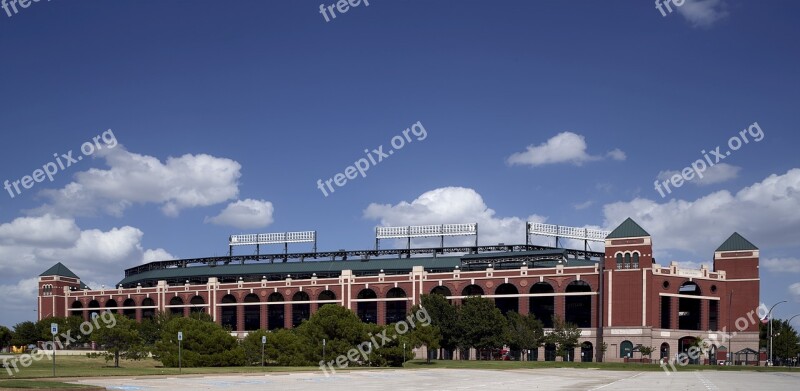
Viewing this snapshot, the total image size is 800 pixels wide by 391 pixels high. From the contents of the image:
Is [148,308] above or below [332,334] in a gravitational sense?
below

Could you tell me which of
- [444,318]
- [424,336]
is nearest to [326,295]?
[444,318]

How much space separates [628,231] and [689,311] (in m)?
17.7

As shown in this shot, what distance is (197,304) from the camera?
142 metres

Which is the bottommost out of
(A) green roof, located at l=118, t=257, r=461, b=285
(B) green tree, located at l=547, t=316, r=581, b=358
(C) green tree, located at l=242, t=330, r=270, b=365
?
(B) green tree, located at l=547, t=316, r=581, b=358

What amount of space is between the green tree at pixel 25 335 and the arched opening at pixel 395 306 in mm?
57568

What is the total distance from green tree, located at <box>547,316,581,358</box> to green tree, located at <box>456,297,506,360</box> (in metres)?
7.44

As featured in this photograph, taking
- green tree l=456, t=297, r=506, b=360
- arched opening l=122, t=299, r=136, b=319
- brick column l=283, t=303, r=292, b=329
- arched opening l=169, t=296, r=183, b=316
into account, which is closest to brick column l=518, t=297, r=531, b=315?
green tree l=456, t=297, r=506, b=360

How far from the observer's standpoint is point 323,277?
137 meters

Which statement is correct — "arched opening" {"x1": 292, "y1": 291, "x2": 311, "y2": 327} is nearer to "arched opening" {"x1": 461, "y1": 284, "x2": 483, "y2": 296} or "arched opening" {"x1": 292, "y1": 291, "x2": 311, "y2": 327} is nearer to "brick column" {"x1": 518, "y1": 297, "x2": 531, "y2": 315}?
"arched opening" {"x1": 461, "y1": 284, "x2": 483, "y2": 296}

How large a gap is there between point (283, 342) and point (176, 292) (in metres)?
73.5

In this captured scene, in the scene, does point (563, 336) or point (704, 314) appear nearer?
point (563, 336)

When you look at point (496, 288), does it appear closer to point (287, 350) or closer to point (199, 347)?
point (287, 350)

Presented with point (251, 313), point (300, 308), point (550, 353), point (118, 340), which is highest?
point (118, 340)

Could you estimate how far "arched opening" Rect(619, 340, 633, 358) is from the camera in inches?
4208
